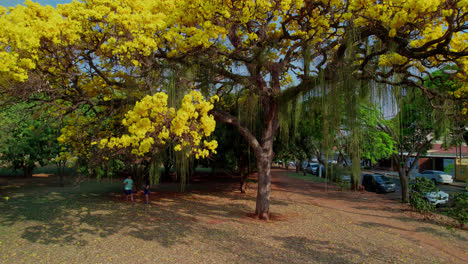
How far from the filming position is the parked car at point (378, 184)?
14930 millimetres

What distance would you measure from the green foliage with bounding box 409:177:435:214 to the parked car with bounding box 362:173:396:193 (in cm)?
608

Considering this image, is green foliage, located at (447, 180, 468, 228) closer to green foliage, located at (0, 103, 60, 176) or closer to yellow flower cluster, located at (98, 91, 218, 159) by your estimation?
yellow flower cluster, located at (98, 91, 218, 159)

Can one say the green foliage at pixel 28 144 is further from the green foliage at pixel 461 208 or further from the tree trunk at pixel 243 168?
the green foliage at pixel 461 208

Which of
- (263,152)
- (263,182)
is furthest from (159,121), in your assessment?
(263,182)

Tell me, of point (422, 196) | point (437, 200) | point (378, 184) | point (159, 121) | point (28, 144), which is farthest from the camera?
point (378, 184)

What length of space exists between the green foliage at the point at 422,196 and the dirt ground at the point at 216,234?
0.40 metres

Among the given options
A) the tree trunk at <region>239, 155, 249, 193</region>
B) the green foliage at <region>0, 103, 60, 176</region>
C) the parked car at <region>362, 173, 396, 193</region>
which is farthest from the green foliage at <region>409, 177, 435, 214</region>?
the green foliage at <region>0, 103, 60, 176</region>

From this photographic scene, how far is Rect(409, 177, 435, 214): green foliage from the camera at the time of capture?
8.44 m

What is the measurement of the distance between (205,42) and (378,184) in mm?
14056

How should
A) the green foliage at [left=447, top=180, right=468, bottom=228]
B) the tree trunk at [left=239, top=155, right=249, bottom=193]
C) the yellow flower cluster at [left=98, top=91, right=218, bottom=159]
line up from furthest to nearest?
the tree trunk at [left=239, top=155, right=249, bottom=193], the green foliage at [left=447, top=180, right=468, bottom=228], the yellow flower cluster at [left=98, top=91, right=218, bottom=159]

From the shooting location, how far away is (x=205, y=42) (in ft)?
18.9

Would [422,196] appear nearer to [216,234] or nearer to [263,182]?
[263,182]

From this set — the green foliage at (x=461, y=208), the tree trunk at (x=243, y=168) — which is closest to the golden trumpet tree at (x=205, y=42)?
the green foliage at (x=461, y=208)

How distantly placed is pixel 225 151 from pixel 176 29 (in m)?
6.23
